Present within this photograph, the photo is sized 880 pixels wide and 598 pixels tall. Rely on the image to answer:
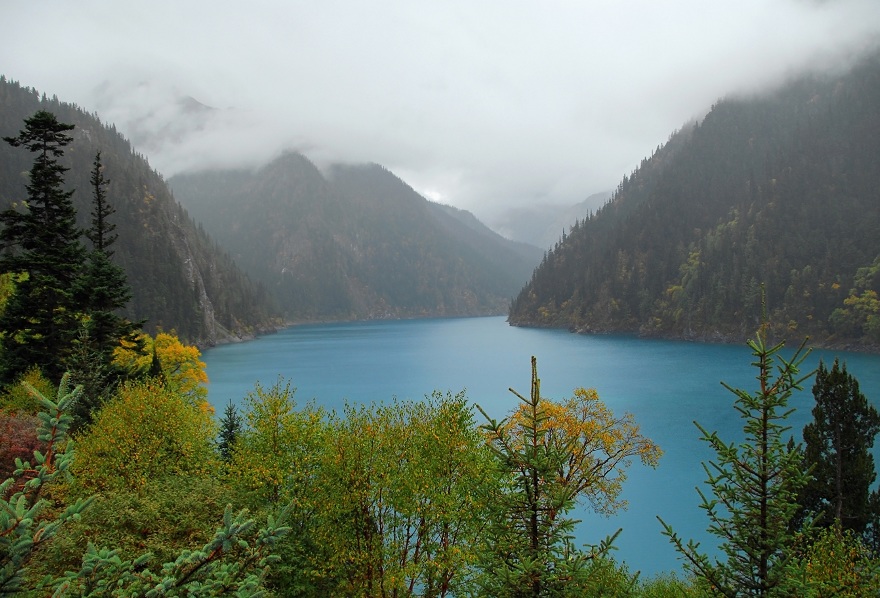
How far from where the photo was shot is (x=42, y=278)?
28.2m

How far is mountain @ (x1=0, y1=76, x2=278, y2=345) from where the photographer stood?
468 feet

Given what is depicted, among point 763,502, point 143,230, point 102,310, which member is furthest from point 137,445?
point 143,230

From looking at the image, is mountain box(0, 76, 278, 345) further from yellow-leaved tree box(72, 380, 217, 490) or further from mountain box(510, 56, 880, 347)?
mountain box(510, 56, 880, 347)

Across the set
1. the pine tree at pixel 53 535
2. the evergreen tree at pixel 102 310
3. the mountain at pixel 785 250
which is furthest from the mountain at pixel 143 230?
the pine tree at pixel 53 535

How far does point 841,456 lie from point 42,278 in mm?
41800

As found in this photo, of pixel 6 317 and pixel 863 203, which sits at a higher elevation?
pixel 863 203

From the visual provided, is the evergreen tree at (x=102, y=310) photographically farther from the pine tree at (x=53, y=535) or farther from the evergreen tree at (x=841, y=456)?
the evergreen tree at (x=841, y=456)

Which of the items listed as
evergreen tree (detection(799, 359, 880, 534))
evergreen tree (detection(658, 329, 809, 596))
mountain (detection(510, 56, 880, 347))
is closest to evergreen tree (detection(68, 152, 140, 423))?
evergreen tree (detection(658, 329, 809, 596))

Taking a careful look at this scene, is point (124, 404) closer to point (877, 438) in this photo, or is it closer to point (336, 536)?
point (336, 536)

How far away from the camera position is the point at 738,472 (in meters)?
8.76

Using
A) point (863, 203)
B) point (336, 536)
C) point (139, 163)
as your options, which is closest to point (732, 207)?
point (863, 203)

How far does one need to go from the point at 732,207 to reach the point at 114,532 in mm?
206646

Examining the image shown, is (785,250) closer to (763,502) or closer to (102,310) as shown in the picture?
(102,310)

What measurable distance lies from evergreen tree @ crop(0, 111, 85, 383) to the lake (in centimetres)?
3087
